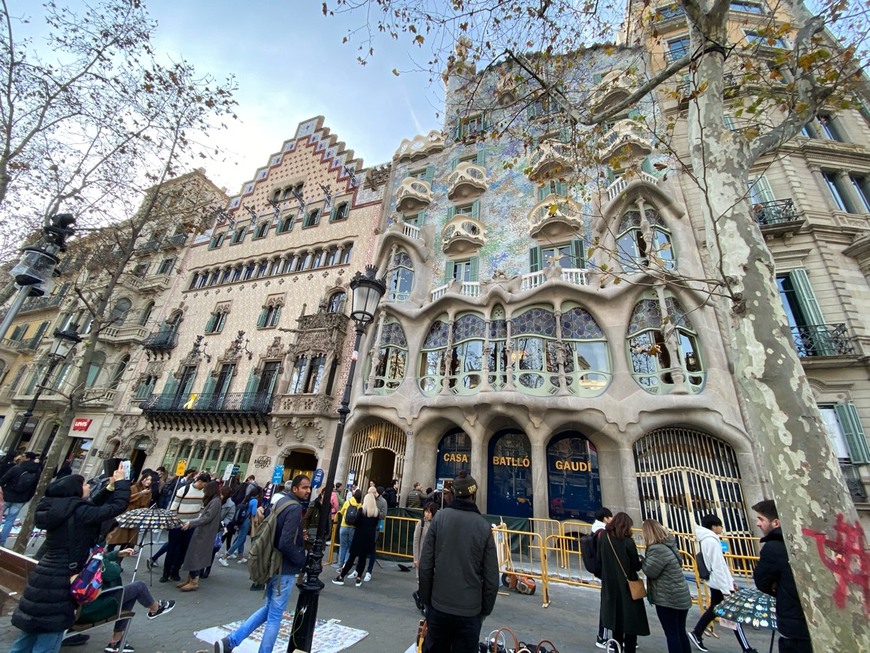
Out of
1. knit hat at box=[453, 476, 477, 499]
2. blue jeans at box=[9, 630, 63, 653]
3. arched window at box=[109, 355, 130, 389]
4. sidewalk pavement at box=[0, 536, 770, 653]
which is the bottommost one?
sidewalk pavement at box=[0, 536, 770, 653]

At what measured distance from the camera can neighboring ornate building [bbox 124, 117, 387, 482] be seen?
18328mm

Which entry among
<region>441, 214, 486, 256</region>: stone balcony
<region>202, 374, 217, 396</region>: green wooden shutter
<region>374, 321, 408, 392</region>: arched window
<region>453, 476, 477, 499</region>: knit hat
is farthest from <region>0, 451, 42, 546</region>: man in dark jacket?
<region>441, 214, 486, 256</region>: stone balcony

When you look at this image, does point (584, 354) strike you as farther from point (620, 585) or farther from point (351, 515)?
point (620, 585)

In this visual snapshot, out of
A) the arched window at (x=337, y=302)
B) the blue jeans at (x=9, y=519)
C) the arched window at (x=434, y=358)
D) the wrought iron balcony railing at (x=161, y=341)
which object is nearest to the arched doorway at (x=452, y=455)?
the arched window at (x=434, y=358)

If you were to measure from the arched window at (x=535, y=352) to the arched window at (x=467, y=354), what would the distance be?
135 centimetres

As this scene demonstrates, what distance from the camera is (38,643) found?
10.3 feet

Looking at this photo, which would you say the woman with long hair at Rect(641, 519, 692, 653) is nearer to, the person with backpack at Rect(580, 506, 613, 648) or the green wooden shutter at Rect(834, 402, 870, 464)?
the person with backpack at Rect(580, 506, 613, 648)

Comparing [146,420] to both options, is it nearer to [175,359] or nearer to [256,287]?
[175,359]

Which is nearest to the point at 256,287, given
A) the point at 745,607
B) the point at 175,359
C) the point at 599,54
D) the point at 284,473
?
the point at 175,359

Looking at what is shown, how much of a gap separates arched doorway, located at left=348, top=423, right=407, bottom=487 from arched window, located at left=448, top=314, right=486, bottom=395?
11.5 ft

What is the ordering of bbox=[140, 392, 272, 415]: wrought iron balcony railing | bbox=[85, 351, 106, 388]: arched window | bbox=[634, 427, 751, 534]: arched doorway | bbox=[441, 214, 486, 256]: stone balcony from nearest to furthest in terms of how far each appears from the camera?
1. bbox=[634, 427, 751, 534]: arched doorway
2. bbox=[441, 214, 486, 256]: stone balcony
3. bbox=[140, 392, 272, 415]: wrought iron balcony railing
4. bbox=[85, 351, 106, 388]: arched window

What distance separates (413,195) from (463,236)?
475 cm

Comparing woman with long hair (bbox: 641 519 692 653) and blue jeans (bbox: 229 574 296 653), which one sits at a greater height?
woman with long hair (bbox: 641 519 692 653)

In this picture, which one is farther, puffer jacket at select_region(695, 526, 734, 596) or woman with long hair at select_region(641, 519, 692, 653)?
puffer jacket at select_region(695, 526, 734, 596)
